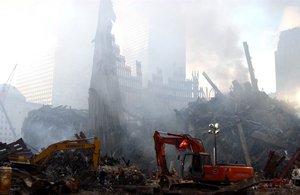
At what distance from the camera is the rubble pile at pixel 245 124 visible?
38.8m

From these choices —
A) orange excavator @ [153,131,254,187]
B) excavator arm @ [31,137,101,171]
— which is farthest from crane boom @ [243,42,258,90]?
orange excavator @ [153,131,254,187]

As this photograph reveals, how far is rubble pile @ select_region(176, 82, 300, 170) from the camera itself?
127 ft

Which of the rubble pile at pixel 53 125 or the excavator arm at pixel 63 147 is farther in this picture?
the rubble pile at pixel 53 125

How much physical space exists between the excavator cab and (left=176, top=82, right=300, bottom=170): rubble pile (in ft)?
71.9

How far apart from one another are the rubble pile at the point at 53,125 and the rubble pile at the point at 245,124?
64.1ft

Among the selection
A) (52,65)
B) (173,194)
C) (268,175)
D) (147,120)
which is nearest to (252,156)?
(268,175)

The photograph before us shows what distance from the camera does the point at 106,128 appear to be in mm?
47656

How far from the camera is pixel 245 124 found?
41.9m

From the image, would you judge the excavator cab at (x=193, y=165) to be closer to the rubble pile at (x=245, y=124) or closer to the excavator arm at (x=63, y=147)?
the excavator arm at (x=63, y=147)

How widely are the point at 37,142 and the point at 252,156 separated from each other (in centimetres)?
3820

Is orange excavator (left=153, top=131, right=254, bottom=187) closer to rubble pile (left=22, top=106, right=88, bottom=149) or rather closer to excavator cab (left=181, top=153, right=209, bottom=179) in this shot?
excavator cab (left=181, top=153, right=209, bottom=179)

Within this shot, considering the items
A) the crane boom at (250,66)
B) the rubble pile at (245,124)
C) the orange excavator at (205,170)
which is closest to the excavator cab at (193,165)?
the orange excavator at (205,170)

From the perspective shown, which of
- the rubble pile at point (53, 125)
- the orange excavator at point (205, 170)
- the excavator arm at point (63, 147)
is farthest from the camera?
the rubble pile at point (53, 125)

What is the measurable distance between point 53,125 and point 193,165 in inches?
1805
